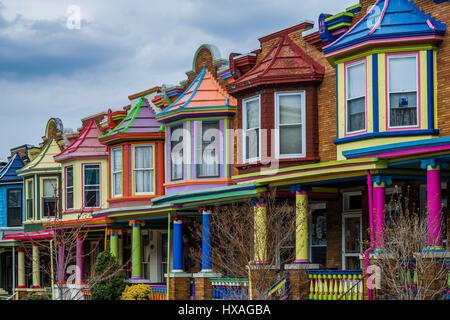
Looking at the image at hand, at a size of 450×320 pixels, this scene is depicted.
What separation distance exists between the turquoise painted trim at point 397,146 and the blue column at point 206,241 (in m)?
5.71

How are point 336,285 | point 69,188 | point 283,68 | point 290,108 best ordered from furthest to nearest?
point 69,188 → point 283,68 → point 290,108 → point 336,285

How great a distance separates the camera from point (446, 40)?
18.5 metres

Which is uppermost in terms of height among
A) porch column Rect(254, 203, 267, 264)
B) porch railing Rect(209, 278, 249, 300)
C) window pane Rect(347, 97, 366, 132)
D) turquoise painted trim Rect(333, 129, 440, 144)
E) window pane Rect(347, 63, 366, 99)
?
window pane Rect(347, 63, 366, 99)

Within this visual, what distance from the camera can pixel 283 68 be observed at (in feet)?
72.9

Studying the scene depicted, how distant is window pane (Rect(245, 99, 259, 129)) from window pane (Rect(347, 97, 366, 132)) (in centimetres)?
365

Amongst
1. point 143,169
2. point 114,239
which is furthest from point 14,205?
point 143,169

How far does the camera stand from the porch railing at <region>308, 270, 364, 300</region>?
17.4 meters

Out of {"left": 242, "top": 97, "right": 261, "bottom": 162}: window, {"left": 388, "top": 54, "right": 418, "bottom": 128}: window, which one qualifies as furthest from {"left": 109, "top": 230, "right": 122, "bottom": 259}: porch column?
{"left": 388, "top": 54, "right": 418, "bottom": 128}: window

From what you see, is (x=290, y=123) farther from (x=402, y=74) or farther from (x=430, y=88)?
(x=430, y=88)

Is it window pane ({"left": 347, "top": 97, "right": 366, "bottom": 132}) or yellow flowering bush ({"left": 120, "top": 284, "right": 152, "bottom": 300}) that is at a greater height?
window pane ({"left": 347, "top": 97, "right": 366, "bottom": 132})

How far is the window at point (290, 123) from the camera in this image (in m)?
21.9

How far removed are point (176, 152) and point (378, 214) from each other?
11.2 metres

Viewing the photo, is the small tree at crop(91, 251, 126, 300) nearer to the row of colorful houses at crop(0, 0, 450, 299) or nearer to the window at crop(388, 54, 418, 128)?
the row of colorful houses at crop(0, 0, 450, 299)
